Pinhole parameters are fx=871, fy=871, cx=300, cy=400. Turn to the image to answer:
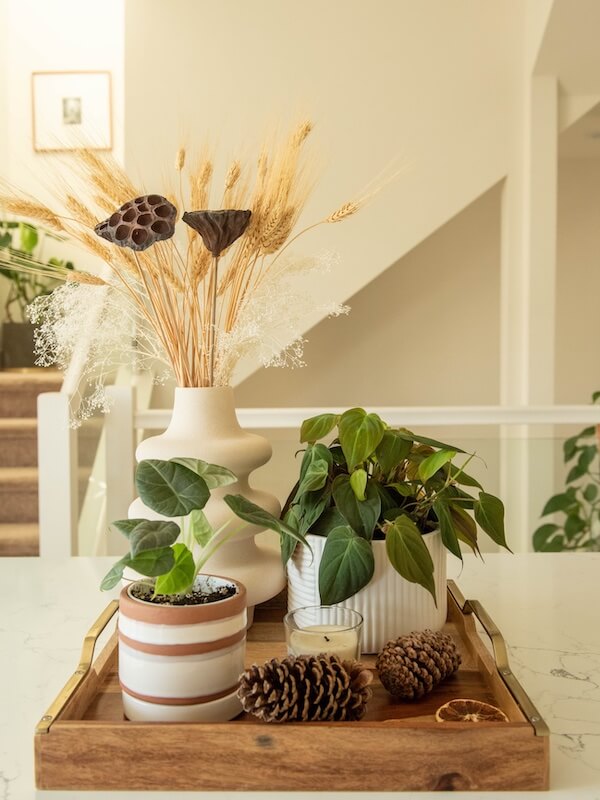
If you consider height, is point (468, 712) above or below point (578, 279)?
below

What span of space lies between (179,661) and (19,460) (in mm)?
3177

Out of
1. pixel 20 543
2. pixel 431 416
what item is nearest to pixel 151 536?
pixel 431 416

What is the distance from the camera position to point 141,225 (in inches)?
31.3

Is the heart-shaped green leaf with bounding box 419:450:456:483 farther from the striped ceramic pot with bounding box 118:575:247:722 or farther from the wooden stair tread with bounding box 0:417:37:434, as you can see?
the wooden stair tread with bounding box 0:417:37:434

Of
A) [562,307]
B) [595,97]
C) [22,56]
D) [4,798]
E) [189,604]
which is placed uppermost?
[22,56]

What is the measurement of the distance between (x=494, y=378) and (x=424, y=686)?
4.31 metres

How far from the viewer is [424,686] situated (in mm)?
723

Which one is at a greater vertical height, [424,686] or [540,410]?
[540,410]

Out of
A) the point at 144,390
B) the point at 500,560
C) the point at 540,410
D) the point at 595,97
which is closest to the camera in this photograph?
the point at 500,560

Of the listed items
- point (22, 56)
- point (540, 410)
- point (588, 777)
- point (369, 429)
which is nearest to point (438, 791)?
point (588, 777)

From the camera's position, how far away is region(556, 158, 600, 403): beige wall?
4.89 meters

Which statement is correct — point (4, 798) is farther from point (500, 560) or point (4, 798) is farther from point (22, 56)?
point (22, 56)

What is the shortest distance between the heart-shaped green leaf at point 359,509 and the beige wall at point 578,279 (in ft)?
14.3

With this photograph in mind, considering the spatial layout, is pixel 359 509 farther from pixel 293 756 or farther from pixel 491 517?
pixel 293 756
